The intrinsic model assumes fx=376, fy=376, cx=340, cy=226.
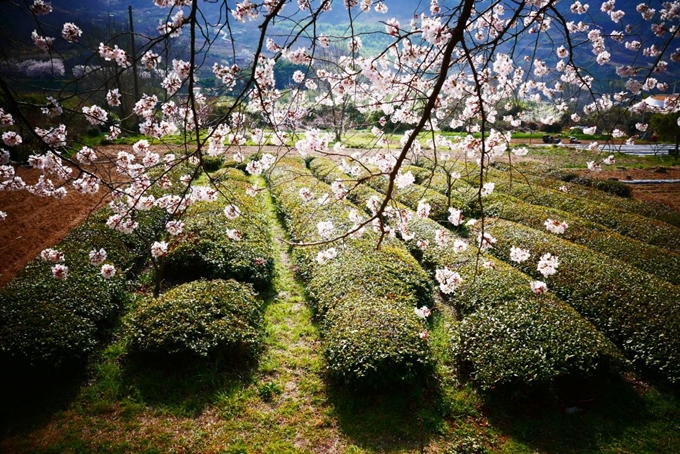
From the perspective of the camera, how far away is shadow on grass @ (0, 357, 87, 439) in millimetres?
4199

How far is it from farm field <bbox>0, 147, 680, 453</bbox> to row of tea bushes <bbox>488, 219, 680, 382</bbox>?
23mm

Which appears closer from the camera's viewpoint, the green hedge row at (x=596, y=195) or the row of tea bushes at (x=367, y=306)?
the row of tea bushes at (x=367, y=306)

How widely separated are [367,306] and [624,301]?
3970 mm

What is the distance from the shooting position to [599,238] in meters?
8.26

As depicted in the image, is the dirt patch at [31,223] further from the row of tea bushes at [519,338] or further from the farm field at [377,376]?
the row of tea bushes at [519,338]

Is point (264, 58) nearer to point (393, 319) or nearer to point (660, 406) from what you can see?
point (393, 319)

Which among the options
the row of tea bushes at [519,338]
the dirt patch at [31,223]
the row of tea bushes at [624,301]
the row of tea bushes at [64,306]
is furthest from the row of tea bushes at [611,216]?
the dirt patch at [31,223]

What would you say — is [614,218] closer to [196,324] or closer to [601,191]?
[601,191]

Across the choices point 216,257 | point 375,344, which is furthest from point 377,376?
point 216,257

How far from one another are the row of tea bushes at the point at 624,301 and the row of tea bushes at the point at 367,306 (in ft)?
8.13

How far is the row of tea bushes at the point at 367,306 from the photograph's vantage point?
461 cm

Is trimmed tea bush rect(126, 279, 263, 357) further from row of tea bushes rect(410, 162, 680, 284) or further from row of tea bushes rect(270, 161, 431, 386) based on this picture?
row of tea bushes rect(410, 162, 680, 284)

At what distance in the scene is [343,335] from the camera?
16.4ft

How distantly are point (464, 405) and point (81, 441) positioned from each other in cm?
432
